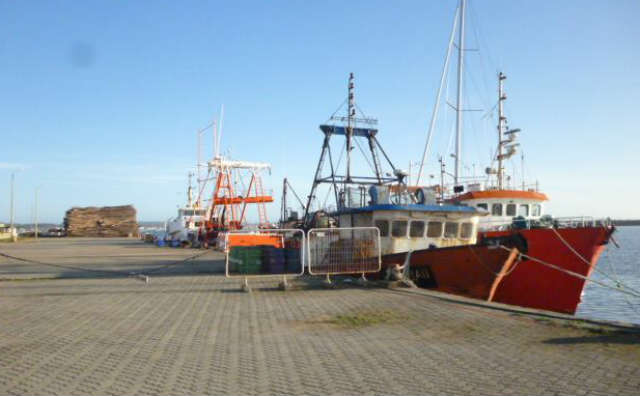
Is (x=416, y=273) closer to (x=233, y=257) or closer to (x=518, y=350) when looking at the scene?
(x=233, y=257)

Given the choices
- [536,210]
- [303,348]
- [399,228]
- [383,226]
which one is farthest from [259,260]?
[536,210]

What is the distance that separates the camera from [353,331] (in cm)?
746

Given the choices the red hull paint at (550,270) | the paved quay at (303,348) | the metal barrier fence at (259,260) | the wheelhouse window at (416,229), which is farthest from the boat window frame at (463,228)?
the metal barrier fence at (259,260)

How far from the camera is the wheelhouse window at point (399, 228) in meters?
14.4

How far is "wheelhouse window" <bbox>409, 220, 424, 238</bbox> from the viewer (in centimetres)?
1444

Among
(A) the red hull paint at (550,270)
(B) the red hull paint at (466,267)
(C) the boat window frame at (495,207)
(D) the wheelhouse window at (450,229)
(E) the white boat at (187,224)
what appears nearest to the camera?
(B) the red hull paint at (466,267)

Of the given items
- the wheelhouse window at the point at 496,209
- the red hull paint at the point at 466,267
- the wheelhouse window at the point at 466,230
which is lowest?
the red hull paint at the point at 466,267

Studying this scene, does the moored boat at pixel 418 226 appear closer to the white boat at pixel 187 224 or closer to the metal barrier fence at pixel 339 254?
the metal barrier fence at pixel 339 254

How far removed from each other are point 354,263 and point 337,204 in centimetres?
635

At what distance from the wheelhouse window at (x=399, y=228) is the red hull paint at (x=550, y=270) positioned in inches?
119

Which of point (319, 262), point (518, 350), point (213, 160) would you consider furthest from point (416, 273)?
point (213, 160)

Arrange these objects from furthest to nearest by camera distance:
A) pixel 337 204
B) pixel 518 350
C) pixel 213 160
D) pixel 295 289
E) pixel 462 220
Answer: pixel 213 160 → pixel 337 204 → pixel 462 220 → pixel 295 289 → pixel 518 350

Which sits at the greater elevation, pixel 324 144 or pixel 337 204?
pixel 324 144

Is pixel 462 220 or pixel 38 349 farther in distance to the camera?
pixel 462 220
